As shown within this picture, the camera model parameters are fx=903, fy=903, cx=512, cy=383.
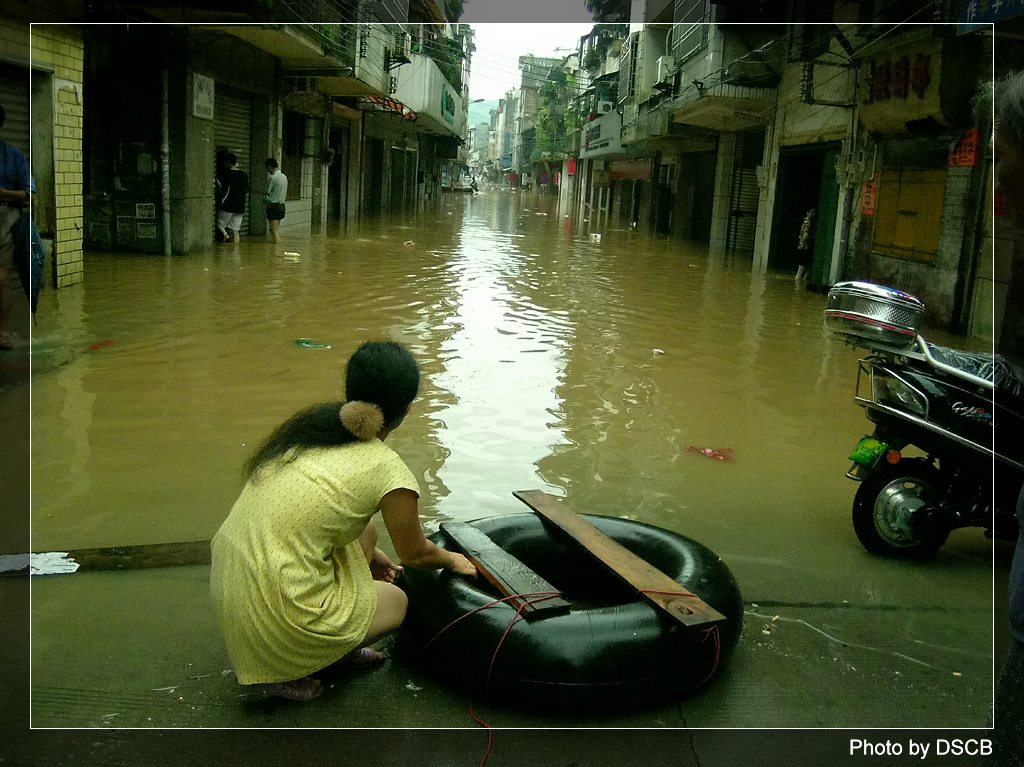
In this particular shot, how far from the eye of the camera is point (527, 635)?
9.23ft

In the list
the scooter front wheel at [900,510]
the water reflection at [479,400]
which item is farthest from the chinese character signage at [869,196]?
the scooter front wheel at [900,510]

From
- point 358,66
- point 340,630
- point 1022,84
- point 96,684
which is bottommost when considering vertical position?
point 96,684

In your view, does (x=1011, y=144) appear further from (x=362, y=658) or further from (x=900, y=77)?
(x=900, y=77)

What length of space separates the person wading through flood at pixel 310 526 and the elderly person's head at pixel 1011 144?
5.56 feet

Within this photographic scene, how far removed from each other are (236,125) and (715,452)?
1472cm

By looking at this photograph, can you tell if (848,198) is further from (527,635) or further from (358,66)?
(527,635)

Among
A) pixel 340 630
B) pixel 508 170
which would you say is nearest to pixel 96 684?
pixel 340 630

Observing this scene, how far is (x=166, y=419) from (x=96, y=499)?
139cm

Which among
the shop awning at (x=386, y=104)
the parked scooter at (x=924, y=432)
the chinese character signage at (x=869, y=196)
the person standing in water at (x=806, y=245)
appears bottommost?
the parked scooter at (x=924, y=432)

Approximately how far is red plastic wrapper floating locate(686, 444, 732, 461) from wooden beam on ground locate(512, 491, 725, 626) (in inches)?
84.5

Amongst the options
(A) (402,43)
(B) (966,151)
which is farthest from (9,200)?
(A) (402,43)

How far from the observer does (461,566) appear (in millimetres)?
3080

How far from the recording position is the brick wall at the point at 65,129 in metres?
9.17

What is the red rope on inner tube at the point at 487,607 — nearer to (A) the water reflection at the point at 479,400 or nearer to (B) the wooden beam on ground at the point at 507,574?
(B) the wooden beam on ground at the point at 507,574
